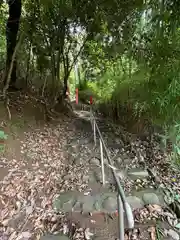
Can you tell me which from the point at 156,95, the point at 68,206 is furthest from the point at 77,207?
the point at 156,95

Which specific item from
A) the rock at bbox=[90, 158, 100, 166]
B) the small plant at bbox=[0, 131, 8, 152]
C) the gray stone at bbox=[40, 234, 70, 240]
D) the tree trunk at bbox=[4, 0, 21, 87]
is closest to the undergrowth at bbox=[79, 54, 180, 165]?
the rock at bbox=[90, 158, 100, 166]

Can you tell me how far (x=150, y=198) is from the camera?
81.7 inches

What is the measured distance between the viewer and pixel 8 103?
3.41 metres

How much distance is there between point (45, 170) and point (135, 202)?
120cm

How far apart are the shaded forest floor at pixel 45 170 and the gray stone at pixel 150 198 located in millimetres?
107

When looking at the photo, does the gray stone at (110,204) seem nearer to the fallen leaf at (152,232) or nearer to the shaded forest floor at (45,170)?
the shaded forest floor at (45,170)

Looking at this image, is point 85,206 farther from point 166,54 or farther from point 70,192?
point 166,54

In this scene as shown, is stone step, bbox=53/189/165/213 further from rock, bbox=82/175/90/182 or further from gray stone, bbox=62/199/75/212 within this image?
rock, bbox=82/175/90/182

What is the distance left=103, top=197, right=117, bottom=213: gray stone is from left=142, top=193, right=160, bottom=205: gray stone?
1.06 ft

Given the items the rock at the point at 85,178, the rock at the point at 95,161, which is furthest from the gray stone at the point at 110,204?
the rock at the point at 95,161

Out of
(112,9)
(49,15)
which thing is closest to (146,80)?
(112,9)

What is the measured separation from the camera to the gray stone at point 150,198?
2.03 m

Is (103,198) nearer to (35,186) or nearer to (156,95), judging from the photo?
(35,186)

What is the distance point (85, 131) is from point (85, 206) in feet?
8.20
